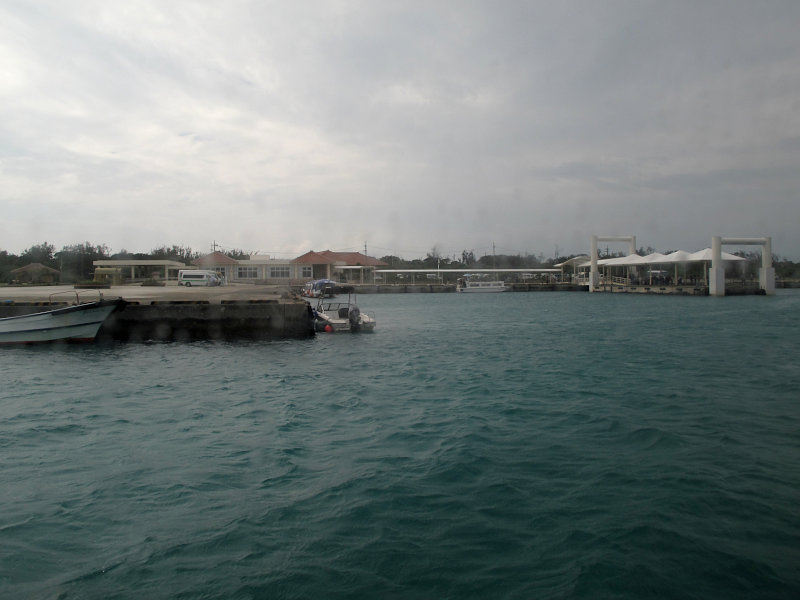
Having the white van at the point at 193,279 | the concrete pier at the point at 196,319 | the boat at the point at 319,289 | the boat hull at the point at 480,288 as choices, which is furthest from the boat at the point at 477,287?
the concrete pier at the point at 196,319

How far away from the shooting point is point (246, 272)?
73.6 metres

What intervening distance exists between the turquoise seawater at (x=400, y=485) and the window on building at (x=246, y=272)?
198 feet

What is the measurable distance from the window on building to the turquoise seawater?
6041 centimetres

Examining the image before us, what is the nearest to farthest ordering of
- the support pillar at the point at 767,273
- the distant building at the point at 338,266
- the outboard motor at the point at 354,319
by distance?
1. the outboard motor at the point at 354,319
2. the support pillar at the point at 767,273
3. the distant building at the point at 338,266

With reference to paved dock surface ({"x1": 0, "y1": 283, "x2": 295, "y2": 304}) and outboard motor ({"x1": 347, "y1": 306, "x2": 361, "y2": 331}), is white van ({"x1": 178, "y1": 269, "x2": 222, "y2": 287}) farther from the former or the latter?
outboard motor ({"x1": 347, "y1": 306, "x2": 361, "y2": 331})

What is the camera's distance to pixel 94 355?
58.1ft

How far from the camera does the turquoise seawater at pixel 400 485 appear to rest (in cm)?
456

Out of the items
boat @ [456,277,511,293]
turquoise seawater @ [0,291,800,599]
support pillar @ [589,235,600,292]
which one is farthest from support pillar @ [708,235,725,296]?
turquoise seawater @ [0,291,800,599]

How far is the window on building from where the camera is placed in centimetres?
7350

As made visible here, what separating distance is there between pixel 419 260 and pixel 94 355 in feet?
381

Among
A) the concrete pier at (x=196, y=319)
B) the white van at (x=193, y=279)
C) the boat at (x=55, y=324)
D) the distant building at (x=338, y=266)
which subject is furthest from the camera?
the distant building at (x=338, y=266)

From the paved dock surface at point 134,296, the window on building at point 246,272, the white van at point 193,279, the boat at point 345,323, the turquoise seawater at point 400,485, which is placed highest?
the window on building at point 246,272

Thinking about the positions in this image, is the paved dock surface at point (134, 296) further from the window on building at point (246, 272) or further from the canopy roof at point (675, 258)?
the canopy roof at point (675, 258)

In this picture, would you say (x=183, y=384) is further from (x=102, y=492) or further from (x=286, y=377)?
(x=102, y=492)
